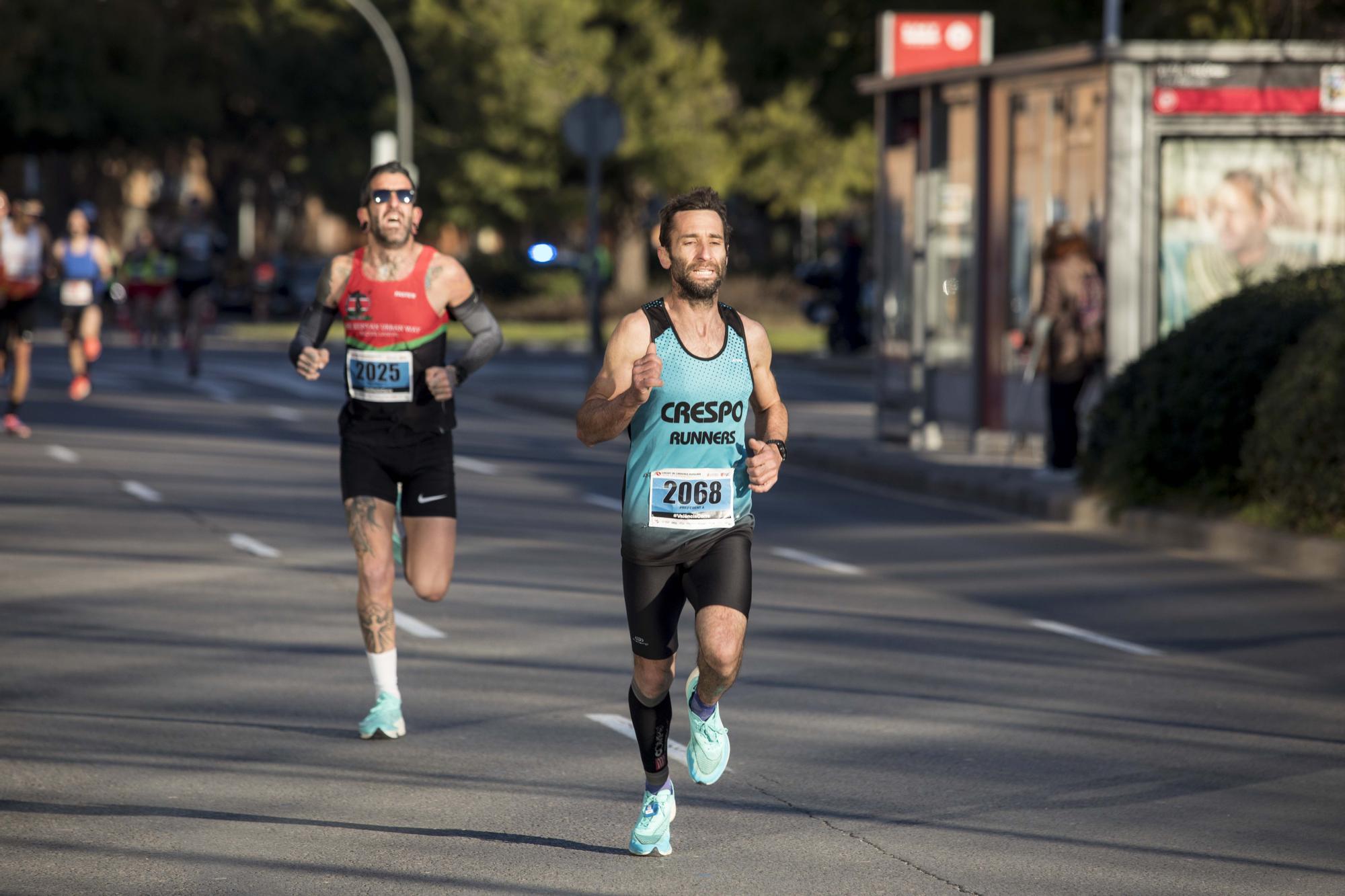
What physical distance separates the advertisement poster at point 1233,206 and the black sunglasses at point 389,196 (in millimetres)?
10498

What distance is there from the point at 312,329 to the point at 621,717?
177 cm

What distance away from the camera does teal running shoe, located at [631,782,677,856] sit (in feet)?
20.9

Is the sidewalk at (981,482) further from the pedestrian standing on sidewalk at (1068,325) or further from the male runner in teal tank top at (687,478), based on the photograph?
the male runner in teal tank top at (687,478)

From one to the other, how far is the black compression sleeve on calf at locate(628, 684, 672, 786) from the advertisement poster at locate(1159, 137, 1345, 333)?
1199 cm

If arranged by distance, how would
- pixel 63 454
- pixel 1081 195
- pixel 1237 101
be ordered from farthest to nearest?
pixel 63 454 → pixel 1081 195 → pixel 1237 101

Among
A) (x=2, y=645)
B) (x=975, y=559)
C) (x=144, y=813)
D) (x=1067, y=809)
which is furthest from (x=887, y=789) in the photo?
(x=975, y=559)

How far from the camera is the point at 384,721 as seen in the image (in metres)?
8.08

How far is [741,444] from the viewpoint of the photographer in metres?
6.32

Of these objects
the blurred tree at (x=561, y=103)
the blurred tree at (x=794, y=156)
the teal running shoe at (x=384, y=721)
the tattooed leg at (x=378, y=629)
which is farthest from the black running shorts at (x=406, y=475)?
the blurred tree at (x=794, y=156)

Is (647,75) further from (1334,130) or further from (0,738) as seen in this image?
(0,738)

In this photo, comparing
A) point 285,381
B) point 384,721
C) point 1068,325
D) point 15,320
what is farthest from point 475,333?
point 285,381

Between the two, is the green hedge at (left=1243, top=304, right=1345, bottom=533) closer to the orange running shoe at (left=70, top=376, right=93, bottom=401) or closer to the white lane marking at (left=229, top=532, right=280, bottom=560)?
the white lane marking at (left=229, top=532, right=280, bottom=560)

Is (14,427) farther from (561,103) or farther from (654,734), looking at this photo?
(561,103)

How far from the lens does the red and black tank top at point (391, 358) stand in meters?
8.29
